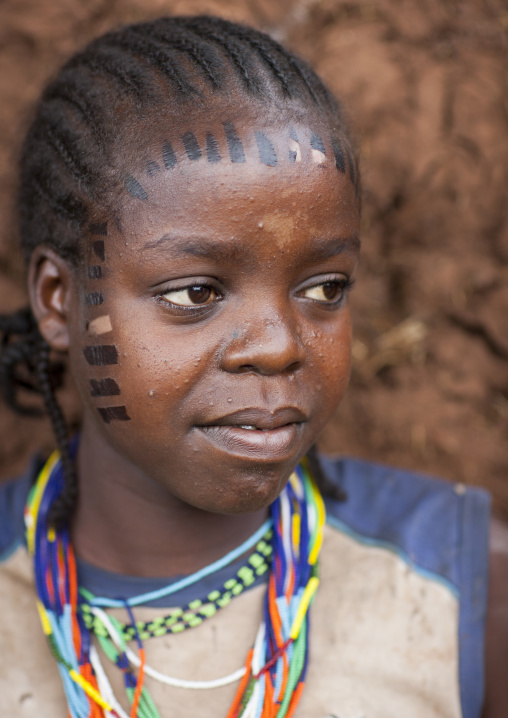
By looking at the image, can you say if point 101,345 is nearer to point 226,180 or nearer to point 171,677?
point 226,180

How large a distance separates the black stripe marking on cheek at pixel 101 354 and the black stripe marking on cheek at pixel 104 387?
4 centimetres

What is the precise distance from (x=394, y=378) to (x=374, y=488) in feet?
3.11

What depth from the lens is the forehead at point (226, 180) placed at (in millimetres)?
1350

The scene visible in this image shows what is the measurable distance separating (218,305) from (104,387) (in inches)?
12.2

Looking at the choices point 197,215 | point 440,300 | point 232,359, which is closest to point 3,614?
point 232,359

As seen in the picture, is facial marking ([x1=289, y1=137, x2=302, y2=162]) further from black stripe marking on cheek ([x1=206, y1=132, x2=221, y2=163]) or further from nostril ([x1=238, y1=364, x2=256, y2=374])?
nostril ([x1=238, y1=364, x2=256, y2=374])

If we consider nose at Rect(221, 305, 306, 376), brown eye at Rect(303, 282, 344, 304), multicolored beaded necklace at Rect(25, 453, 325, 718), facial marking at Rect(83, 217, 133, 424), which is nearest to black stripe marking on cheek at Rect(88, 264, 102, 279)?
facial marking at Rect(83, 217, 133, 424)

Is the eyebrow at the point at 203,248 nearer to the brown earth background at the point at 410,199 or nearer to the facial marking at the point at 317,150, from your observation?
the facial marking at the point at 317,150

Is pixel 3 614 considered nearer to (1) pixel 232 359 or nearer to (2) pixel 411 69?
(1) pixel 232 359

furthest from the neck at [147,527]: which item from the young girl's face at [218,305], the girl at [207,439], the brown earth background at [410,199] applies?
the brown earth background at [410,199]

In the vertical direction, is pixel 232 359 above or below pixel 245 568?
above

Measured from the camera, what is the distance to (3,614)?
5.82 feet

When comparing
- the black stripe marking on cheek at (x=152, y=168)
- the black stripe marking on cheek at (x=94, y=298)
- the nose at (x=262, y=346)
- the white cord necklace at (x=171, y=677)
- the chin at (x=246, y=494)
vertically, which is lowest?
the white cord necklace at (x=171, y=677)

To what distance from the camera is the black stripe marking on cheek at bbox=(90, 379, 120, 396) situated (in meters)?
1.46
